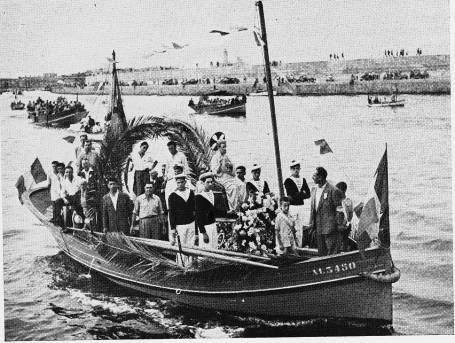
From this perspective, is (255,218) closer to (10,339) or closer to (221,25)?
(221,25)

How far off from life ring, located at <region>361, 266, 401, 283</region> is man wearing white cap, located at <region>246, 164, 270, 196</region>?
1.03 metres

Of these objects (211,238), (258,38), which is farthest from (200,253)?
(258,38)

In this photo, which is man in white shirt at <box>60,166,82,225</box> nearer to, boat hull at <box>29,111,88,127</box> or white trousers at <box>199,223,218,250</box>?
boat hull at <box>29,111,88,127</box>

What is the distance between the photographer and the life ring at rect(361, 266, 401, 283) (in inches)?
217

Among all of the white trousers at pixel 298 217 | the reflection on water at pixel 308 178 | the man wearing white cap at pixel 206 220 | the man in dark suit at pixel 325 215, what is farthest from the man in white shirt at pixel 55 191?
the man in dark suit at pixel 325 215

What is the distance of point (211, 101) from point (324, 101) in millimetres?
948

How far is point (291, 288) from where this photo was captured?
5.63 metres

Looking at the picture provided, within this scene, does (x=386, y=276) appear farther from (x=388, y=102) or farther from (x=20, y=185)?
(x=20, y=185)

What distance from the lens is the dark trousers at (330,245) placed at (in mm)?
5617

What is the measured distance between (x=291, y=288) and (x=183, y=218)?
3.44 ft

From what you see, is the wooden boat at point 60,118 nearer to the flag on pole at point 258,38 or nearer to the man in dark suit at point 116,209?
the man in dark suit at point 116,209

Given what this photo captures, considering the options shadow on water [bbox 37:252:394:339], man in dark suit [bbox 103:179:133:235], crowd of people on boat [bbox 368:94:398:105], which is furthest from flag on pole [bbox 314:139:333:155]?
man in dark suit [bbox 103:179:133:235]

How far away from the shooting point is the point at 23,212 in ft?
20.4

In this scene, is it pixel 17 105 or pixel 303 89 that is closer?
pixel 303 89
